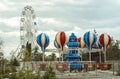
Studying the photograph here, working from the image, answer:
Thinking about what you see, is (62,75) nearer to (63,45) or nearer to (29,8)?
(63,45)

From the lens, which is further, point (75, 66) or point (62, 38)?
point (62, 38)

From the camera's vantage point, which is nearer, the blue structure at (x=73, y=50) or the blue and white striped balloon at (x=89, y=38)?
the blue and white striped balloon at (x=89, y=38)

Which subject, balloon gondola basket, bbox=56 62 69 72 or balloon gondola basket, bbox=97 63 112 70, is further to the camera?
balloon gondola basket, bbox=97 63 112 70

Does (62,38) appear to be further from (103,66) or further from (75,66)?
(103,66)

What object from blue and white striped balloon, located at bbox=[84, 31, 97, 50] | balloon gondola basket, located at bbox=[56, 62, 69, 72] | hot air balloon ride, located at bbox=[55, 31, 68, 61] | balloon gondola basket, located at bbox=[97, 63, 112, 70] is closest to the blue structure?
hot air balloon ride, located at bbox=[55, 31, 68, 61]

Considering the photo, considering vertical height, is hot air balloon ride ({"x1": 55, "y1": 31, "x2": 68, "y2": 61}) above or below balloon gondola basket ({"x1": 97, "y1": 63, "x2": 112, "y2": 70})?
above

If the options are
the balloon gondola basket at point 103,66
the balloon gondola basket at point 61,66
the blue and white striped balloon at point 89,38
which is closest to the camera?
the balloon gondola basket at point 61,66

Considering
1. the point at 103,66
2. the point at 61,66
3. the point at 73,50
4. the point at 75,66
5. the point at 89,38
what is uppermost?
the point at 89,38

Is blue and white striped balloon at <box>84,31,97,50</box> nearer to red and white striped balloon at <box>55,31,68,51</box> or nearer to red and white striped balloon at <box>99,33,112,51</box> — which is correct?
red and white striped balloon at <box>99,33,112,51</box>

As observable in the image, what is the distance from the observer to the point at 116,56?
78812 millimetres

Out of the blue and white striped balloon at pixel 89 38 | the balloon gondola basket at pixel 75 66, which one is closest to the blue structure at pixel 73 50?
the blue and white striped balloon at pixel 89 38

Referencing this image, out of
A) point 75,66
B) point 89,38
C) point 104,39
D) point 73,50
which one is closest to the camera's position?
point 75,66

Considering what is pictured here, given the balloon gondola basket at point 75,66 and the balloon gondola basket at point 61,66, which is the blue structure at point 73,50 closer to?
the balloon gondola basket at point 75,66

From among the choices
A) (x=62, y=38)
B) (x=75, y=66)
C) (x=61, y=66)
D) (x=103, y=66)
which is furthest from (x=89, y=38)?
(x=61, y=66)
